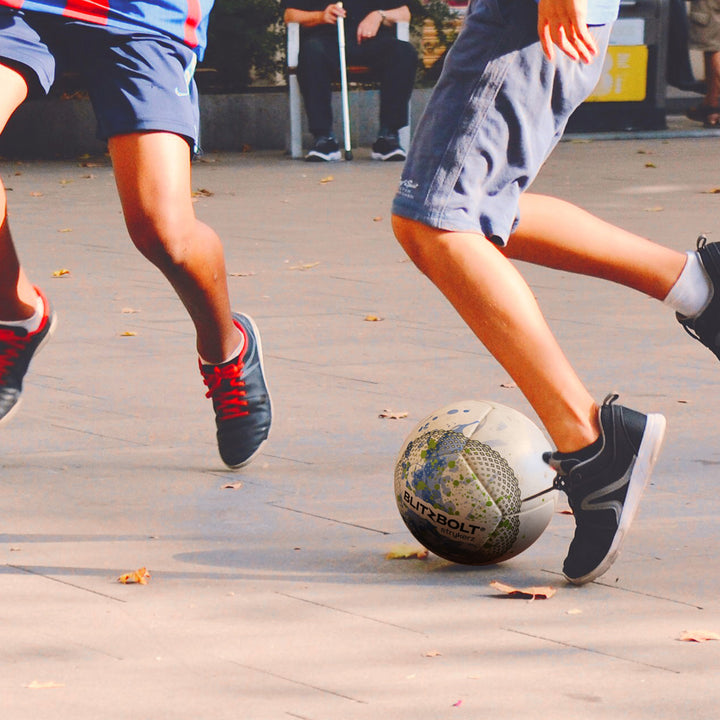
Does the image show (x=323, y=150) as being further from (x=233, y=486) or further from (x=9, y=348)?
(x=233, y=486)

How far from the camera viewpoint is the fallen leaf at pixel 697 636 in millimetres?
2872

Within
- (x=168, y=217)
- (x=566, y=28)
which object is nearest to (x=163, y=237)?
(x=168, y=217)

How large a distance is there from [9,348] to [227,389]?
2.11 feet

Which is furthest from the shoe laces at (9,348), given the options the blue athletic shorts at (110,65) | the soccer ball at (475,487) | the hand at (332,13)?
the hand at (332,13)

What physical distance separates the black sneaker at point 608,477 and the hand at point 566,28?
70 cm

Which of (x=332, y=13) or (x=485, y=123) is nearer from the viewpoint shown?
(x=485, y=123)

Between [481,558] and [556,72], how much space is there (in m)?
0.99

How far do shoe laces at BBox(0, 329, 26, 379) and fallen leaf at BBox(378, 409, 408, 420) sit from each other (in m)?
1.04

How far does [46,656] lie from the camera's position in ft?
9.23

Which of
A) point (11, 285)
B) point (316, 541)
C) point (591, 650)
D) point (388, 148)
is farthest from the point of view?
point (388, 148)

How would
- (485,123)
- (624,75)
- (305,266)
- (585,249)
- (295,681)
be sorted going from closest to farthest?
1. (295,681)
2. (485,123)
3. (585,249)
4. (305,266)
5. (624,75)

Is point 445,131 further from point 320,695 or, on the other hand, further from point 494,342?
point 320,695

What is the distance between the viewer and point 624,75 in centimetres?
1684

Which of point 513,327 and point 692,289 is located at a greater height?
point 513,327
